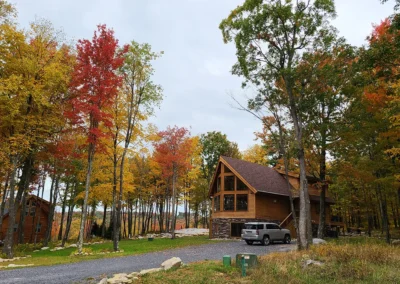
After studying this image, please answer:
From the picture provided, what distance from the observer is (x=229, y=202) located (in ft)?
99.3

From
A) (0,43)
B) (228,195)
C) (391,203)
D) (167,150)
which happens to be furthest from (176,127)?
(391,203)

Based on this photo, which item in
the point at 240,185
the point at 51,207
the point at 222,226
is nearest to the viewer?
the point at 51,207

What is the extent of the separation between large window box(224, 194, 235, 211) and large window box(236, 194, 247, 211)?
549 mm

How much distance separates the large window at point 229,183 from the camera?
3062 centimetres

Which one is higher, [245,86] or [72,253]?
[245,86]

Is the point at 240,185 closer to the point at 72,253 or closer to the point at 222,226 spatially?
the point at 222,226

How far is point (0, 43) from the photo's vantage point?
1716cm

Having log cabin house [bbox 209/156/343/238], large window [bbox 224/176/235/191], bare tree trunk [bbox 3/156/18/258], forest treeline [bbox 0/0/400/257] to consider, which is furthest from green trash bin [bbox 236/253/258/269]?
large window [bbox 224/176/235/191]

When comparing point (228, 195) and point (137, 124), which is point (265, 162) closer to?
point (228, 195)

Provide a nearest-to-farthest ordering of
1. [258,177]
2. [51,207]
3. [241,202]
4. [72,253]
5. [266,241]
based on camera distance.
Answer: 1. [72,253]
2. [266,241]
3. [51,207]
4. [241,202]
5. [258,177]

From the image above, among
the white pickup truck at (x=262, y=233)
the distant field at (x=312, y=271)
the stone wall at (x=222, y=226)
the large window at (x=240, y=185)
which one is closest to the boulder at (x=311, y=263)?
the distant field at (x=312, y=271)

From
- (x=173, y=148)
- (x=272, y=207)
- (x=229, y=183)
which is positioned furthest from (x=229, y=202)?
(x=173, y=148)

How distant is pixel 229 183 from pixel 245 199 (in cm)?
252

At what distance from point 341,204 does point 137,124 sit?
3327cm
